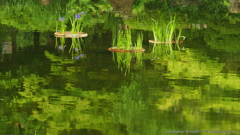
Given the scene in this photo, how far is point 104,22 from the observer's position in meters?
15.2

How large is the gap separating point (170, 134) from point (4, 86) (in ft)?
9.87

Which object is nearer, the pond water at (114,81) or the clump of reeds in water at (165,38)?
the pond water at (114,81)

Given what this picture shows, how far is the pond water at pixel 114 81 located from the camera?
6371 millimetres

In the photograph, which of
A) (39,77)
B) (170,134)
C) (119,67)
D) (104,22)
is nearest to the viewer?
(170,134)

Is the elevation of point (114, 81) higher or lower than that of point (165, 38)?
lower

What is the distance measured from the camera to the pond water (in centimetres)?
637

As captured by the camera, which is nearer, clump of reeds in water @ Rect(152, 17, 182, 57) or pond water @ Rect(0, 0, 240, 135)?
pond water @ Rect(0, 0, 240, 135)

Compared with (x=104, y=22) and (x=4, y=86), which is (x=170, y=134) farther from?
(x=104, y=22)

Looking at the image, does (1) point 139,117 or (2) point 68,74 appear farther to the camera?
(2) point 68,74

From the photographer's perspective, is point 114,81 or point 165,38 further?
point 165,38

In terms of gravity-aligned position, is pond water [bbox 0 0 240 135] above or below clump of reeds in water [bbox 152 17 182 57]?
below

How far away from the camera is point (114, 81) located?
849cm

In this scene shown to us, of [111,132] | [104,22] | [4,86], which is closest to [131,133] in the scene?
[111,132]

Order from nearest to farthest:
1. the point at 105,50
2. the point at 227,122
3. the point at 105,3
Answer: the point at 227,122 → the point at 105,50 → the point at 105,3
